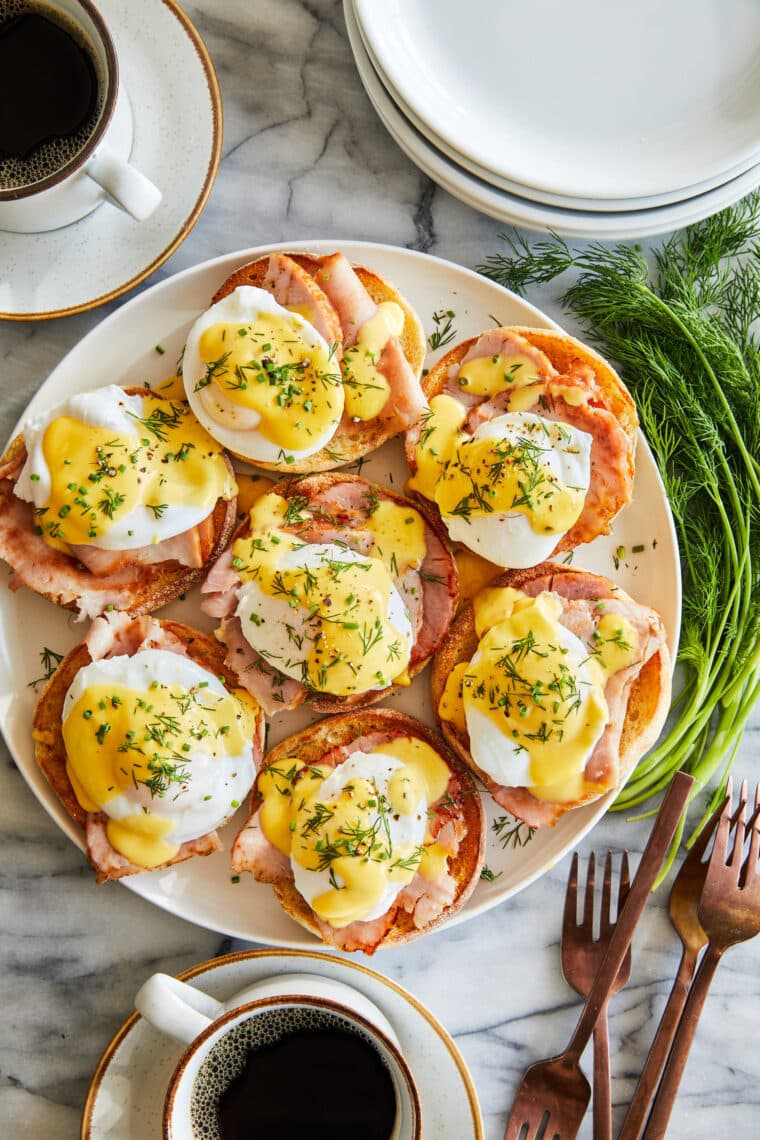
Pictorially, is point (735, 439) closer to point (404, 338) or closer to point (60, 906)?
point (404, 338)

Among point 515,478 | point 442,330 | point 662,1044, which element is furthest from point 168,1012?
point 442,330

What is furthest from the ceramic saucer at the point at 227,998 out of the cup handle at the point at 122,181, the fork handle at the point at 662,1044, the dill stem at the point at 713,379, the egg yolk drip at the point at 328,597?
the cup handle at the point at 122,181

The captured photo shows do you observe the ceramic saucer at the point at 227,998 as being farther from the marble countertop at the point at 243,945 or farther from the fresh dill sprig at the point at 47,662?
the fresh dill sprig at the point at 47,662

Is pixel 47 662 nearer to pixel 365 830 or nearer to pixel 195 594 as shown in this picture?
pixel 195 594

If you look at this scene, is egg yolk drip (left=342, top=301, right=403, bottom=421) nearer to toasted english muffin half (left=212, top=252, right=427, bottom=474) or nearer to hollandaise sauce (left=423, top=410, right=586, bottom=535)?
toasted english muffin half (left=212, top=252, right=427, bottom=474)

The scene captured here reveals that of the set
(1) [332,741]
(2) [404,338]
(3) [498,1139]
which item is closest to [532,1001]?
(3) [498,1139]

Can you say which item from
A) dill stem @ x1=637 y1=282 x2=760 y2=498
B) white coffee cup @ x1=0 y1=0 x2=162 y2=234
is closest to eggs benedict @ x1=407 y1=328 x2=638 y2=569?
dill stem @ x1=637 y1=282 x2=760 y2=498
